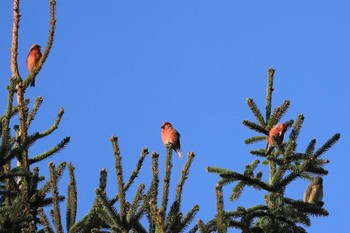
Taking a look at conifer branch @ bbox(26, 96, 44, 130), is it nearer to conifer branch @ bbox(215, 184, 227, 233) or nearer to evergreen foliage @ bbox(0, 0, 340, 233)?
evergreen foliage @ bbox(0, 0, 340, 233)

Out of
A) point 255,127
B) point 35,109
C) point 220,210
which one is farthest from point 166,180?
point 255,127

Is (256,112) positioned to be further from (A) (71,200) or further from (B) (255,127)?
(A) (71,200)

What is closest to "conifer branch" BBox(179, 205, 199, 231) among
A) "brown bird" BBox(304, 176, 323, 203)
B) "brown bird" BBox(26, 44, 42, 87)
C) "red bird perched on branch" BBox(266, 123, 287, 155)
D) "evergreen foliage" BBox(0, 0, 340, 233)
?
"evergreen foliage" BBox(0, 0, 340, 233)

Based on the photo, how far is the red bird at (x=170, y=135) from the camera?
1069 centimetres

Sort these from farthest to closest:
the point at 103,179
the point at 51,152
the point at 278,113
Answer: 1. the point at 278,113
2. the point at 51,152
3. the point at 103,179

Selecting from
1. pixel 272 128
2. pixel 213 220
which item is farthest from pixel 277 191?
pixel 213 220

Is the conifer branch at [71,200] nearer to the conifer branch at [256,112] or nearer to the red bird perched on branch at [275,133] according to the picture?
the red bird perched on branch at [275,133]

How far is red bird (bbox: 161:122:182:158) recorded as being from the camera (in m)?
10.7

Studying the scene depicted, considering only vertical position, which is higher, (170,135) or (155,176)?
(170,135)

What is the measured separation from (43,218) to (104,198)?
477mm

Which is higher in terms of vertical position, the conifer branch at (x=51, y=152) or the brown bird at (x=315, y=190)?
the brown bird at (x=315, y=190)

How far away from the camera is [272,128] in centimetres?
677

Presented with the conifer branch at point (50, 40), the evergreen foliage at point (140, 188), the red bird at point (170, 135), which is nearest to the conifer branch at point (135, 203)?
the evergreen foliage at point (140, 188)

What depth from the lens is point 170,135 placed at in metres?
10.7
